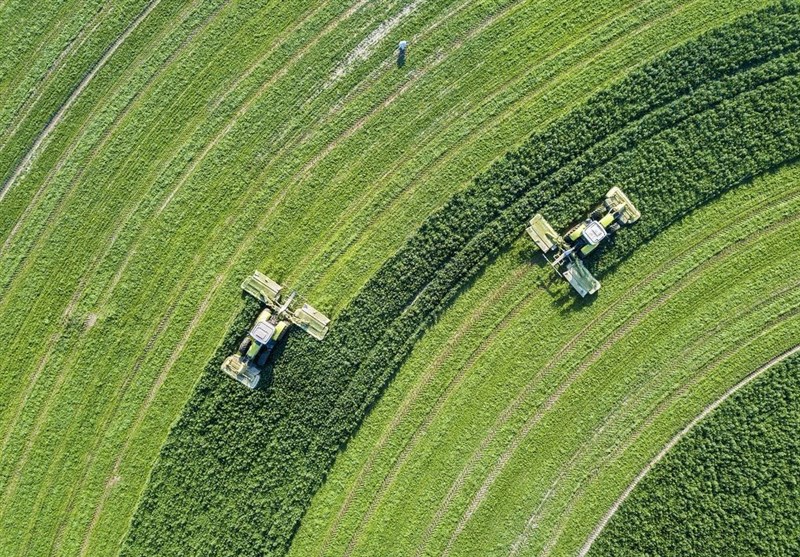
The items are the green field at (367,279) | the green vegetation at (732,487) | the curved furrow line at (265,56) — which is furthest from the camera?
the curved furrow line at (265,56)

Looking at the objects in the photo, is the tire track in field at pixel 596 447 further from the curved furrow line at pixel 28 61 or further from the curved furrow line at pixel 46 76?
the curved furrow line at pixel 28 61

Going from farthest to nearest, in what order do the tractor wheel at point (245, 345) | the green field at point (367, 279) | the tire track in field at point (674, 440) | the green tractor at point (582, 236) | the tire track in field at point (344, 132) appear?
the tire track in field at point (344, 132), the green field at point (367, 279), the tire track in field at point (674, 440), the tractor wheel at point (245, 345), the green tractor at point (582, 236)

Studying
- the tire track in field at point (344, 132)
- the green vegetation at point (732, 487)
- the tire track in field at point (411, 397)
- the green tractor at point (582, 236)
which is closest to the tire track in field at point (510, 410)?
the green tractor at point (582, 236)

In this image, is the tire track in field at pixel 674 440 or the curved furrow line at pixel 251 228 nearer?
the tire track in field at pixel 674 440

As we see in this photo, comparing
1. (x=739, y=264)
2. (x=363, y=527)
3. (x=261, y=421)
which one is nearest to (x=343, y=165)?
(x=261, y=421)

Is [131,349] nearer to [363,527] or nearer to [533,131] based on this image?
[363,527]

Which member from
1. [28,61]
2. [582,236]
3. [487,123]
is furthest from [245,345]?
[28,61]
